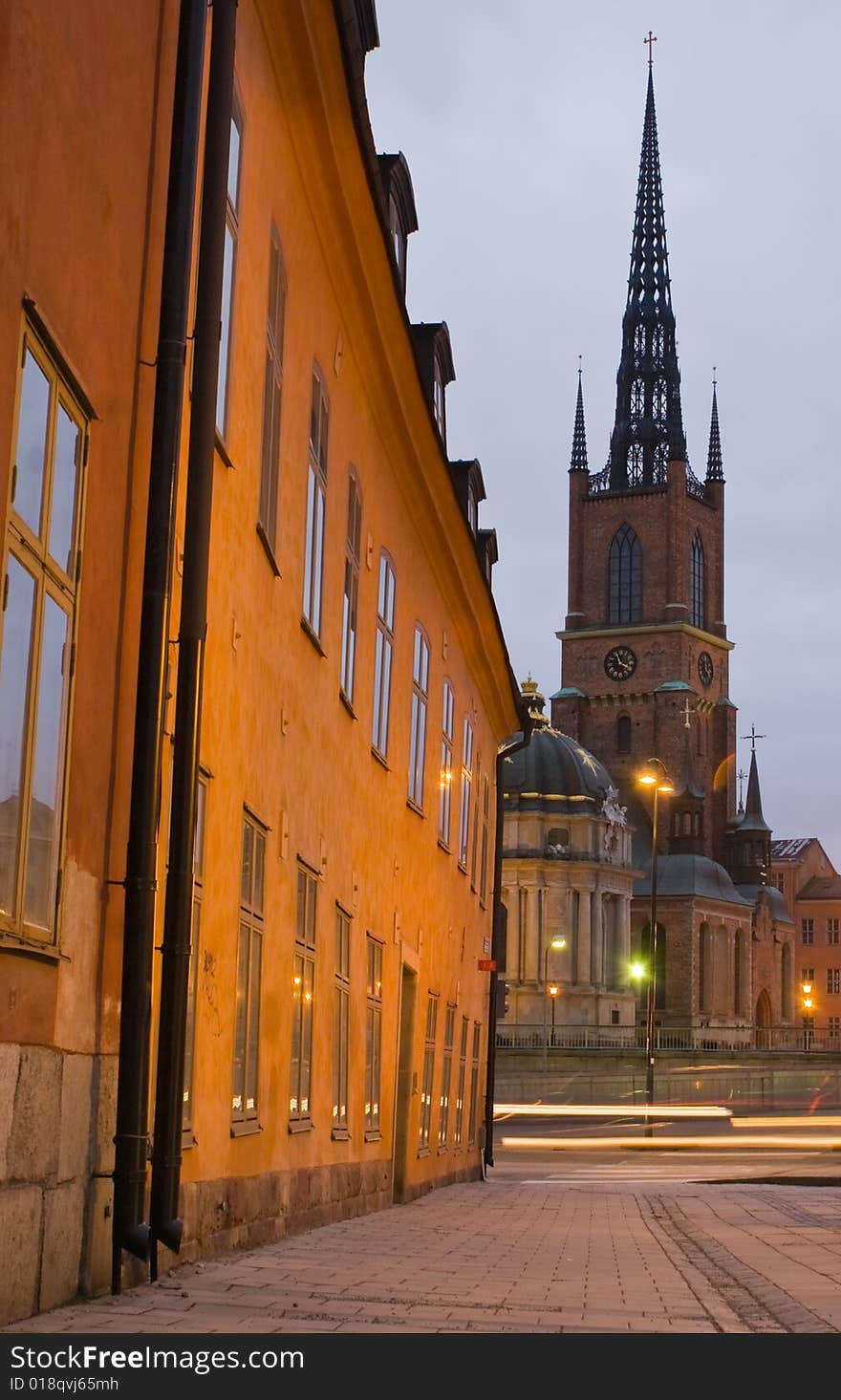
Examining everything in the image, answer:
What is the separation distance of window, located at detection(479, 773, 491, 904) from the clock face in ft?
318

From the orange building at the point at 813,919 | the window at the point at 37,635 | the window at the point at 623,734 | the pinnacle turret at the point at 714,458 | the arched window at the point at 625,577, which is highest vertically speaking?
the pinnacle turret at the point at 714,458

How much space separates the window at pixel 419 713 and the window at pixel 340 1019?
463 cm

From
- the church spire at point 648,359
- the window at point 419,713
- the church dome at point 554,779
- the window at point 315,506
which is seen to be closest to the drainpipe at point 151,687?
the window at point 315,506

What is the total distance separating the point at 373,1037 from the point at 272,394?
24.3 feet

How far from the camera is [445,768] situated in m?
24.0

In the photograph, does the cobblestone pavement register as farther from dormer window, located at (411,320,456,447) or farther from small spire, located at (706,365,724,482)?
small spire, located at (706,365,724,482)

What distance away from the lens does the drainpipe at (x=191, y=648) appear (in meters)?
7.92

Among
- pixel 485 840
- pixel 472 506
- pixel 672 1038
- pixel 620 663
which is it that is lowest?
pixel 672 1038

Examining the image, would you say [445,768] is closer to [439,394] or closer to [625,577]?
[439,394]

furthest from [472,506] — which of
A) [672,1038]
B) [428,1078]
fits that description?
[672,1038]

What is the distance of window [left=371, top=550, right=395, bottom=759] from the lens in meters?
17.1

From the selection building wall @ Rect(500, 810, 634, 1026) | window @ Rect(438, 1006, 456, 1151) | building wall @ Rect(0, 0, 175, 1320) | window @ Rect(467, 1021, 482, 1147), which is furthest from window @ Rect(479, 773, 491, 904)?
building wall @ Rect(500, 810, 634, 1026)

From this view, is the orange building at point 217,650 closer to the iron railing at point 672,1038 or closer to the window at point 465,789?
the window at point 465,789
